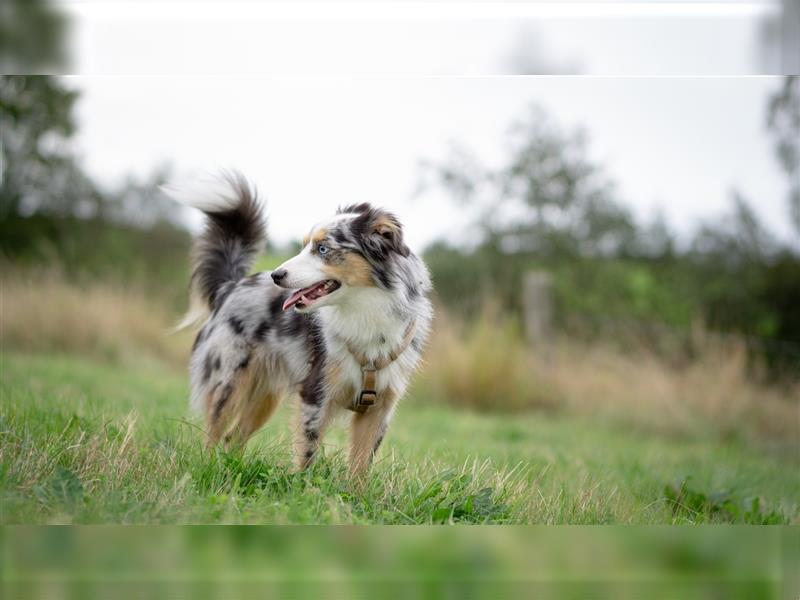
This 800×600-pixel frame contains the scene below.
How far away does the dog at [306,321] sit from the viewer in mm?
3441

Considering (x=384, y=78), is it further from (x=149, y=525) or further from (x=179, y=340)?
(x=179, y=340)

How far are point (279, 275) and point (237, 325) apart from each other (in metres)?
0.72

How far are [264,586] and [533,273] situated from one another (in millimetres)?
6438

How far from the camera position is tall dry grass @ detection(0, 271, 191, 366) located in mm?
8570

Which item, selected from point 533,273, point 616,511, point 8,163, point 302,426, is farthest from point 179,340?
point 616,511

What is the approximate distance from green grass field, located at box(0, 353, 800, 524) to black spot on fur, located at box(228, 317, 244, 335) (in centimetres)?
48

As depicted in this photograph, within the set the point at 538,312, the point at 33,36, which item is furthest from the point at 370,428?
the point at 538,312

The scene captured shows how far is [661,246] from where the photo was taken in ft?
34.2

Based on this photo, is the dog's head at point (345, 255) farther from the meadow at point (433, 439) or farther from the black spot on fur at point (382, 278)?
the meadow at point (433, 439)

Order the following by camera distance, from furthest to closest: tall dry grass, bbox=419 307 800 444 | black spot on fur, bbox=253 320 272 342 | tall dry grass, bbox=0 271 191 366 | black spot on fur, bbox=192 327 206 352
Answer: tall dry grass, bbox=0 271 191 366 → tall dry grass, bbox=419 307 800 444 → black spot on fur, bbox=192 327 206 352 → black spot on fur, bbox=253 320 272 342

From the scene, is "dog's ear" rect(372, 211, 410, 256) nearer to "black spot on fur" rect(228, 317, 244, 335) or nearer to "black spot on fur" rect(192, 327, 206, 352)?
"black spot on fur" rect(228, 317, 244, 335)

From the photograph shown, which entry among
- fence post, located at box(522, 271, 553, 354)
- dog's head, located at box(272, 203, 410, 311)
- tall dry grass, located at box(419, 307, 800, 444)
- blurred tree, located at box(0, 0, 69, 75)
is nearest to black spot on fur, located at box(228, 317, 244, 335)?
dog's head, located at box(272, 203, 410, 311)

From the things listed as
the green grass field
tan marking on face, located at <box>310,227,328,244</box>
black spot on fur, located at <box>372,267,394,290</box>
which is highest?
tan marking on face, located at <box>310,227,328,244</box>

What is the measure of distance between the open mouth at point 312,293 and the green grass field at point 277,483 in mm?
684
